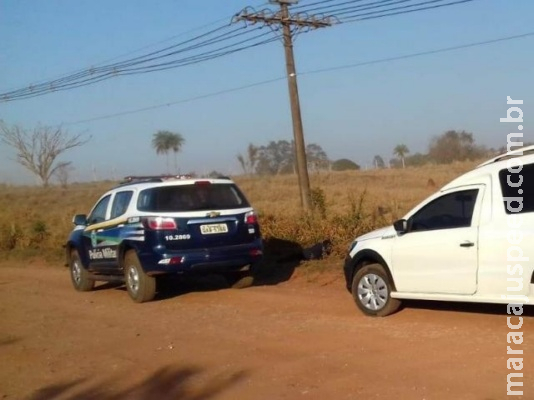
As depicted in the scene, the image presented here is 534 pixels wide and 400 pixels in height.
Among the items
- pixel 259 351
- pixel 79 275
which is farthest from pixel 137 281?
pixel 259 351

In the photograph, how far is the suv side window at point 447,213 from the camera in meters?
8.48

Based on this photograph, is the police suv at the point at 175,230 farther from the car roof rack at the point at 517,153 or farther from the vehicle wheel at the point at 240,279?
the car roof rack at the point at 517,153

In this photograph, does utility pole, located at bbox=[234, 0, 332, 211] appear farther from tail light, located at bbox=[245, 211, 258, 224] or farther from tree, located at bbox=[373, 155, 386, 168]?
tree, located at bbox=[373, 155, 386, 168]

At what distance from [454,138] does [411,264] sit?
6362cm

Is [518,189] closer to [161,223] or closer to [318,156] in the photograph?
[161,223]

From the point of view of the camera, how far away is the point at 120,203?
12.6m

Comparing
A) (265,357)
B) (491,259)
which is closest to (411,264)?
(491,259)

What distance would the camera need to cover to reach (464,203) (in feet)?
28.1

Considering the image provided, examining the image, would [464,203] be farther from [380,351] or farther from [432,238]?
[380,351]

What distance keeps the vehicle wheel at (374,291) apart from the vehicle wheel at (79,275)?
238 inches

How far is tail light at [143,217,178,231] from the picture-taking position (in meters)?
11.6

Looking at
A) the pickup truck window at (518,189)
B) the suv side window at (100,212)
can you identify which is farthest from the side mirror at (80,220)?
the pickup truck window at (518,189)

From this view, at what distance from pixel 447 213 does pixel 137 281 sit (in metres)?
5.28

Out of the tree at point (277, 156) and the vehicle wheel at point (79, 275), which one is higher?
the tree at point (277, 156)
